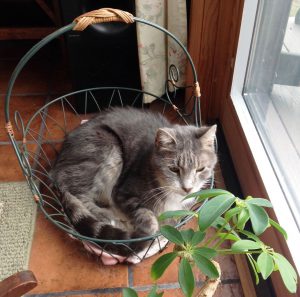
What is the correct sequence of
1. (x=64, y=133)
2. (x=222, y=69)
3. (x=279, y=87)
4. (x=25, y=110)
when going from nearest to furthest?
(x=279, y=87) → (x=222, y=69) → (x=64, y=133) → (x=25, y=110)

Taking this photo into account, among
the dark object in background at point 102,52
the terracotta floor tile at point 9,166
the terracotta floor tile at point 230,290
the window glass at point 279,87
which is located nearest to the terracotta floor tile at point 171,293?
the terracotta floor tile at point 230,290

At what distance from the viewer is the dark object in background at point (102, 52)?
4.90 ft

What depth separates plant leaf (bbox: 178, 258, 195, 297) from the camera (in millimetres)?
564

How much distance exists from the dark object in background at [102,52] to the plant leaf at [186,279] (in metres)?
1.15

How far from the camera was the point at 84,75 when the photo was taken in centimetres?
162

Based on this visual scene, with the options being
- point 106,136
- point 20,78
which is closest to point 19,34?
point 20,78

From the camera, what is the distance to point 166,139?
1041 millimetres

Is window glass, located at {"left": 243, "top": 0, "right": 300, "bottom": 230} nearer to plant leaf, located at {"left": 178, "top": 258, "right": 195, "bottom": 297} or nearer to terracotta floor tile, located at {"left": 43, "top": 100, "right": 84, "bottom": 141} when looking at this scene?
plant leaf, located at {"left": 178, "top": 258, "right": 195, "bottom": 297}

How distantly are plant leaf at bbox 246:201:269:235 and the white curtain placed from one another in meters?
1.05

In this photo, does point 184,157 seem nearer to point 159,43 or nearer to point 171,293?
point 171,293

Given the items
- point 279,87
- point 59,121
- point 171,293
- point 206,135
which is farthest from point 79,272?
point 279,87

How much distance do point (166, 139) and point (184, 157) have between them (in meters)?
0.07

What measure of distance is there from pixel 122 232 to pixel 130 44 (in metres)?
0.84

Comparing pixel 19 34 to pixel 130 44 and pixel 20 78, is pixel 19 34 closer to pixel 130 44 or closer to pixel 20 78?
pixel 20 78
